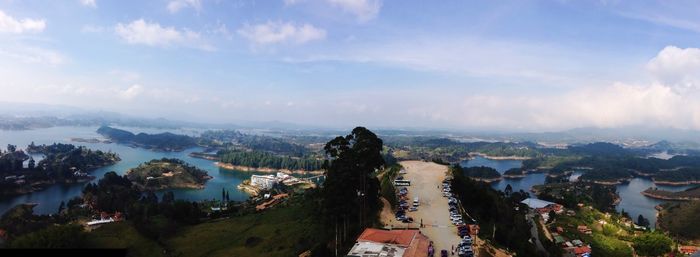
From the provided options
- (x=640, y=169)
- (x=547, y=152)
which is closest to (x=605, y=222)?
(x=640, y=169)

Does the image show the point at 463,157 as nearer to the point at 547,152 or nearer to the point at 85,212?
the point at 547,152

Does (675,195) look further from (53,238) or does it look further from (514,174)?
(53,238)

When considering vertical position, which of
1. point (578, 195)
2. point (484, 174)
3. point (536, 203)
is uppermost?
point (536, 203)


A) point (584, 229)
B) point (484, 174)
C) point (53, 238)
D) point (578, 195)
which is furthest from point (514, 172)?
point (53, 238)

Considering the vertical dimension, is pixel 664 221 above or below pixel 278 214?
below

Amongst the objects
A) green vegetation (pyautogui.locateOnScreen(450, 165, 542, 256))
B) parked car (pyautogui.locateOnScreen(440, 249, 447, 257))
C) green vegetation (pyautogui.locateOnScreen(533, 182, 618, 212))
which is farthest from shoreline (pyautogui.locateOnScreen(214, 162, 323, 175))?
parked car (pyautogui.locateOnScreen(440, 249, 447, 257))

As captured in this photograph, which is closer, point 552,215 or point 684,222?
point 552,215
